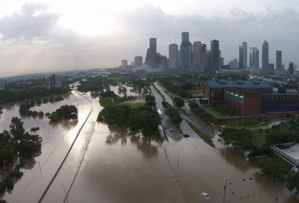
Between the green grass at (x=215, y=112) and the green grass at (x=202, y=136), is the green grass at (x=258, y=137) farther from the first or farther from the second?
the green grass at (x=215, y=112)

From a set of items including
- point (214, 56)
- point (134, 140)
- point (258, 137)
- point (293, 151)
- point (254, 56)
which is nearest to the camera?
point (293, 151)

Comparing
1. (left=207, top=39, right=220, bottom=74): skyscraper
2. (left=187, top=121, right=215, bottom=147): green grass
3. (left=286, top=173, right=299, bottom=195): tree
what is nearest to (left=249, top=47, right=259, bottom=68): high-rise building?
(left=207, top=39, right=220, bottom=74): skyscraper

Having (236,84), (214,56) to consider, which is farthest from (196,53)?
(236,84)

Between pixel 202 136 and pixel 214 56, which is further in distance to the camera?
pixel 214 56

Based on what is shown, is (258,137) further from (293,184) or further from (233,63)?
(233,63)

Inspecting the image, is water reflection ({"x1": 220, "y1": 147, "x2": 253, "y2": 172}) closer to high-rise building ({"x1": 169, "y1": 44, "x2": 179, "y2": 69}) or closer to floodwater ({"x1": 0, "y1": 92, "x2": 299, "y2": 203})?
floodwater ({"x1": 0, "y1": 92, "x2": 299, "y2": 203})
